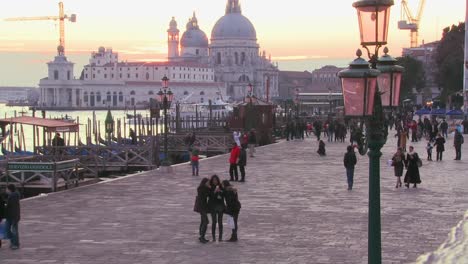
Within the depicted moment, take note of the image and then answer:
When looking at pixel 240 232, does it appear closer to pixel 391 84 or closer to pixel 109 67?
pixel 391 84

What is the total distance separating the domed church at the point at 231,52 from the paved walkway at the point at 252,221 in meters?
147

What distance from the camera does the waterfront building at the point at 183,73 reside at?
157750mm

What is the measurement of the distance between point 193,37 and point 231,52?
529 inches

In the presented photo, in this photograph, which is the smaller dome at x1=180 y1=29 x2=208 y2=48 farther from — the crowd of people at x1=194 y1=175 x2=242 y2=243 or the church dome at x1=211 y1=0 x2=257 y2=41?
the crowd of people at x1=194 y1=175 x2=242 y2=243

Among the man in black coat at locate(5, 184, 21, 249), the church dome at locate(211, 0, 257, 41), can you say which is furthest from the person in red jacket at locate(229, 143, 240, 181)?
the church dome at locate(211, 0, 257, 41)

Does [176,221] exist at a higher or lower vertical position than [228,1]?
lower

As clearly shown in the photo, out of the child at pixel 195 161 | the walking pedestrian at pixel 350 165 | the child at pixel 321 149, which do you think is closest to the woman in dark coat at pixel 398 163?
the walking pedestrian at pixel 350 165

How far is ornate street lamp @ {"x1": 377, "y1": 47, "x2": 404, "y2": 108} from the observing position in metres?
7.10

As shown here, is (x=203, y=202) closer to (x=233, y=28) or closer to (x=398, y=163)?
(x=398, y=163)

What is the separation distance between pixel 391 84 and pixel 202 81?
517ft

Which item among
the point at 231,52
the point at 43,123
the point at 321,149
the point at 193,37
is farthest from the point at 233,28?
the point at 43,123

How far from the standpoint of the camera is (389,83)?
7.15 m

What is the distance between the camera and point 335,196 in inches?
607

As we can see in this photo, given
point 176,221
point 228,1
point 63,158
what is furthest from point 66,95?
point 176,221
